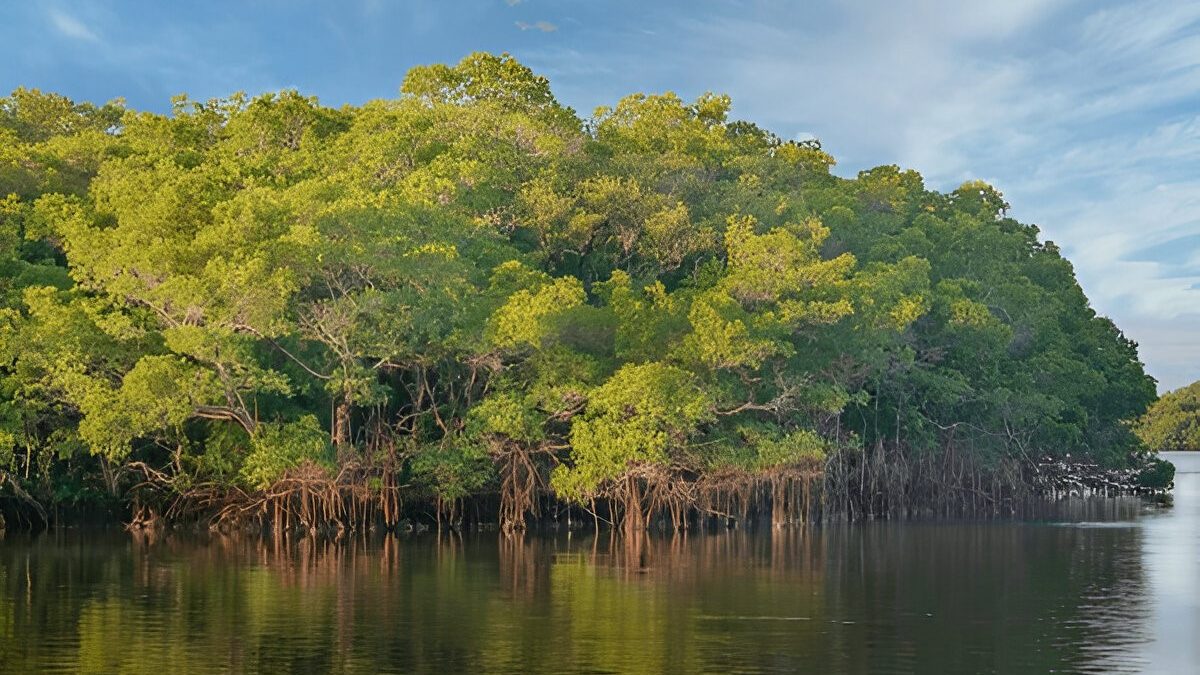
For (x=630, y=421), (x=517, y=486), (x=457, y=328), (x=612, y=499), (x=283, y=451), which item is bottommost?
(x=612, y=499)

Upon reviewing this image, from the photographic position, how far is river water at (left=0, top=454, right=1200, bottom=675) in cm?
1418

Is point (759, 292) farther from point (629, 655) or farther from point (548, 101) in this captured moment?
point (629, 655)

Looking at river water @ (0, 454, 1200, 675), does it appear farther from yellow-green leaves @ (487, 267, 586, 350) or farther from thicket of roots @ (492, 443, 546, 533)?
yellow-green leaves @ (487, 267, 586, 350)

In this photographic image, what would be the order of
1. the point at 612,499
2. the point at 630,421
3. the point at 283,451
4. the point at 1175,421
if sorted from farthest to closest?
the point at 1175,421 → the point at 612,499 → the point at 630,421 → the point at 283,451

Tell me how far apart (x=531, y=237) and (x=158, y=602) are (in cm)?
1716

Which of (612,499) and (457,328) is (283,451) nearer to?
(457,328)

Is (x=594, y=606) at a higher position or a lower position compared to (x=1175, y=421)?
lower

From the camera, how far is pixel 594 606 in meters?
18.1

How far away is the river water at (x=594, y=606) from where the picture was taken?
14180 mm

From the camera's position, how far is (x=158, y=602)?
17906mm

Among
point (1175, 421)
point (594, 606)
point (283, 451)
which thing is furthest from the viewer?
point (1175, 421)

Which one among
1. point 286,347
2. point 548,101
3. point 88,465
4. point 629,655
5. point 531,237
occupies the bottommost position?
point 629,655

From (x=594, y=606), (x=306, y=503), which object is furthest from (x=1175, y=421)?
(x=594, y=606)

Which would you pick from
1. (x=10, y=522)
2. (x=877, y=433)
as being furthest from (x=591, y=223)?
(x=10, y=522)
